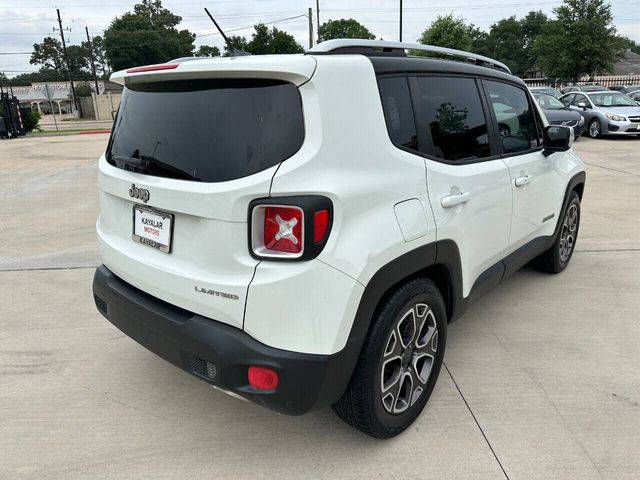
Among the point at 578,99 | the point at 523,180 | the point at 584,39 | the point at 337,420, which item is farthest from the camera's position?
the point at 584,39

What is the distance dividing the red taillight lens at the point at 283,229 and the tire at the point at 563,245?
3144mm

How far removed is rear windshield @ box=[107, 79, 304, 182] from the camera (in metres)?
1.91

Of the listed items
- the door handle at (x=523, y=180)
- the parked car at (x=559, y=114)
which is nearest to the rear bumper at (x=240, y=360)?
the door handle at (x=523, y=180)

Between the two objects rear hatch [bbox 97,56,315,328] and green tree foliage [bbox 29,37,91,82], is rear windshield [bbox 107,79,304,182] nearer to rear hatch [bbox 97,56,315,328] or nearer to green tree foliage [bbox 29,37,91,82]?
rear hatch [bbox 97,56,315,328]

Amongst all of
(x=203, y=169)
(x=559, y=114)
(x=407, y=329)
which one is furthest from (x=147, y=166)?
(x=559, y=114)

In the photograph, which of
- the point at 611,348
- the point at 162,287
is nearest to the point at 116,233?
the point at 162,287

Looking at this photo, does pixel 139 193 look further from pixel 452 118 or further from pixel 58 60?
pixel 58 60

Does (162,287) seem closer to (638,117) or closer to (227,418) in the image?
(227,418)

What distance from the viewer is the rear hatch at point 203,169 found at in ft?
6.24

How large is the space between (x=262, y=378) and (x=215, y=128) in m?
1.02

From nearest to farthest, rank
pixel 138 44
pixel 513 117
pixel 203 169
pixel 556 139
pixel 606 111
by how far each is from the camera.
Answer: pixel 203 169 < pixel 513 117 < pixel 556 139 < pixel 606 111 < pixel 138 44

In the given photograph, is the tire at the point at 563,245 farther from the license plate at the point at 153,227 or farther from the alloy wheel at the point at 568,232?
the license plate at the point at 153,227

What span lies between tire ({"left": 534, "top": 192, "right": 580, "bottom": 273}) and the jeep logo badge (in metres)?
3.42

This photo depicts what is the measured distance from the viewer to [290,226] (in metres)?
1.85
